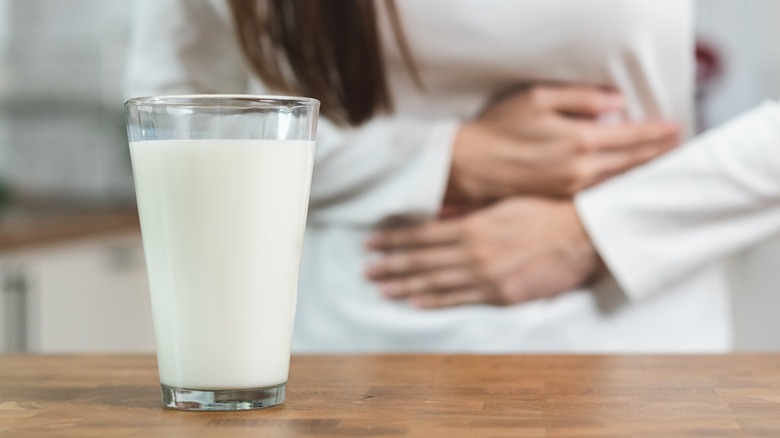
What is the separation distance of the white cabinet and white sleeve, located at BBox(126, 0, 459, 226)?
115 cm

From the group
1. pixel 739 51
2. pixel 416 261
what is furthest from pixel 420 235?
pixel 739 51

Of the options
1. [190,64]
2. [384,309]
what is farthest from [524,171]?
[190,64]

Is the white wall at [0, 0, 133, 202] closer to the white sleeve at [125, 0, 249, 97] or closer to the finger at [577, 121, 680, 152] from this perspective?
the white sleeve at [125, 0, 249, 97]

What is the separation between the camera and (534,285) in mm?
1039

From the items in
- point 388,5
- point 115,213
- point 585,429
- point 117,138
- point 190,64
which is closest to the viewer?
point 585,429

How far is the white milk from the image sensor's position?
519 millimetres

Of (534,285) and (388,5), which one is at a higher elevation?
(388,5)

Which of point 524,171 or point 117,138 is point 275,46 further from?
point 117,138

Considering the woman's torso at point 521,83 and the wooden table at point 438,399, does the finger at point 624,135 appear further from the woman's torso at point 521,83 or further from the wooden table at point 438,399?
the wooden table at point 438,399

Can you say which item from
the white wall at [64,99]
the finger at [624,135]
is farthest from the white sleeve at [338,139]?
the white wall at [64,99]

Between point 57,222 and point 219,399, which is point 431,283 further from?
point 57,222

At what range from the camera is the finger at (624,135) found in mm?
1047

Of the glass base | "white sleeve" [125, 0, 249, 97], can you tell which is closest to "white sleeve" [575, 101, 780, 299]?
"white sleeve" [125, 0, 249, 97]

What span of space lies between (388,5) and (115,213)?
7.45 ft
